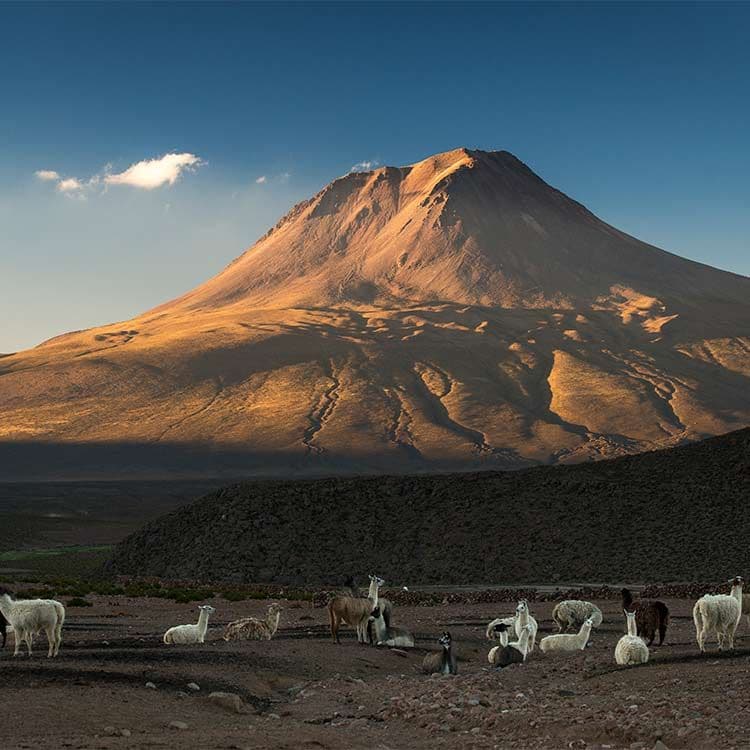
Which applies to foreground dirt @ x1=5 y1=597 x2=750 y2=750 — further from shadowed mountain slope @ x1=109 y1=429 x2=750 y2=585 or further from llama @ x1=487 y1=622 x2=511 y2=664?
shadowed mountain slope @ x1=109 y1=429 x2=750 y2=585

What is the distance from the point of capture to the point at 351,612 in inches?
861

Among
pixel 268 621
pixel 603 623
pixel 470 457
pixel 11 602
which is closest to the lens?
pixel 11 602

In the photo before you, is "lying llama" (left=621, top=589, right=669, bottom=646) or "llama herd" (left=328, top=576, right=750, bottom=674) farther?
"lying llama" (left=621, top=589, right=669, bottom=646)

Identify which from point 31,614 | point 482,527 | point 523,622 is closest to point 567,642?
point 523,622

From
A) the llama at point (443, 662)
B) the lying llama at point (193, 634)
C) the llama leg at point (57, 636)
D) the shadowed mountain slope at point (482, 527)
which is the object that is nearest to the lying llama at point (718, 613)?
the llama at point (443, 662)

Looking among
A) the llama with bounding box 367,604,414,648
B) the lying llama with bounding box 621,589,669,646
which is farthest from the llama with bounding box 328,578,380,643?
the lying llama with bounding box 621,589,669,646

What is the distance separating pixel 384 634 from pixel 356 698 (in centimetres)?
575

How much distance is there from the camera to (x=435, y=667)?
1917cm

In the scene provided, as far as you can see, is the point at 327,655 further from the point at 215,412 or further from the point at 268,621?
the point at 215,412

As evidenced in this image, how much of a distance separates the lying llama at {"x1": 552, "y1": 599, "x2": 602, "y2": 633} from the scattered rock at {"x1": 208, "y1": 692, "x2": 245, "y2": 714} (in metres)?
10.9

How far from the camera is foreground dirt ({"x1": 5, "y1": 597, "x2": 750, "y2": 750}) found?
12867 millimetres

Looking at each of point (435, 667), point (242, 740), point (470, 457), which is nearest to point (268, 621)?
point (435, 667)

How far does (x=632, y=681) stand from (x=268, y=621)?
892 cm

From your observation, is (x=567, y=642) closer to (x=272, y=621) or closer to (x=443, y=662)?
(x=443, y=662)
